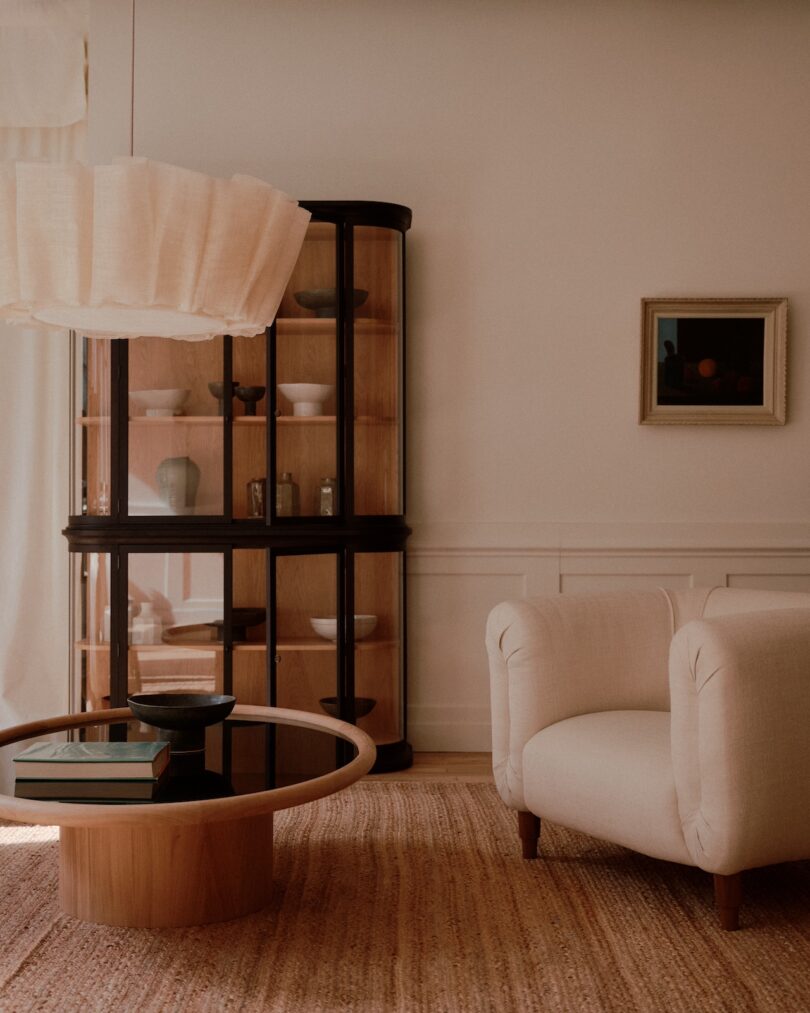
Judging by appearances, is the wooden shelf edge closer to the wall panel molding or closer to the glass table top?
the wall panel molding

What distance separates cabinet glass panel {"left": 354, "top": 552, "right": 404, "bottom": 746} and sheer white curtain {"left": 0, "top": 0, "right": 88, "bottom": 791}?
119 centimetres

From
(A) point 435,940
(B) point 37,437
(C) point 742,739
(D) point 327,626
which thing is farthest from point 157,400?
(C) point 742,739

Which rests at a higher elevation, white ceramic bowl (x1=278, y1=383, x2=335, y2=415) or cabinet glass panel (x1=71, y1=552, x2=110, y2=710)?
white ceramic bowl (x1=278, y1=383, x2=335, y2=415)

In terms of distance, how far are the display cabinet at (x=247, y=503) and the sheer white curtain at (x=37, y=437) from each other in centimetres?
33

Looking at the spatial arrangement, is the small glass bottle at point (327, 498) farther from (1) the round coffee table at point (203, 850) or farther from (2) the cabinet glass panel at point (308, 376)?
(1) the round coffee table at point (203, 850)

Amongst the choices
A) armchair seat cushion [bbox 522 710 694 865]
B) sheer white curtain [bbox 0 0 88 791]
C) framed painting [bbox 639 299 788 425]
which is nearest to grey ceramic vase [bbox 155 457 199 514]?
sheer white curtain [bbox 0 0 88 791]

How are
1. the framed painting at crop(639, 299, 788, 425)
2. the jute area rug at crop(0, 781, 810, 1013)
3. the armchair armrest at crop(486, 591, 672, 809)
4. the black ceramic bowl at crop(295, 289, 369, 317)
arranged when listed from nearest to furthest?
1. the jute area rug at crop(0, 781, 810, 1013)
2. the armchair armrest at crop(486, 591, 672, 809)
3. the black ceramic bowl at crop(295, 289, 369, 317)
4. the framed painting at crop(639, 299, 788, 425)

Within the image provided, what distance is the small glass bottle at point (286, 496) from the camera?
12.1 ft

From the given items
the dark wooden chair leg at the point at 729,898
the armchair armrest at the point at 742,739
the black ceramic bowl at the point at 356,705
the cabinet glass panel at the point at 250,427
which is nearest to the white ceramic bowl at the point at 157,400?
A: the cabinet glass panel at the point at 250,427

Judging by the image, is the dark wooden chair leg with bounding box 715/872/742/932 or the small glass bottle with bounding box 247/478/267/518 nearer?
the dark wooden chair leg with bounding box 715/872/742/932

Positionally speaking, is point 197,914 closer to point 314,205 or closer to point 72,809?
point 72,809

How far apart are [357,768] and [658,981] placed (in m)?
0.73

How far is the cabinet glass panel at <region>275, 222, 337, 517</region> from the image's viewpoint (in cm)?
370

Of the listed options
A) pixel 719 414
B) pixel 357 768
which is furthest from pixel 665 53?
pixel 357 768
